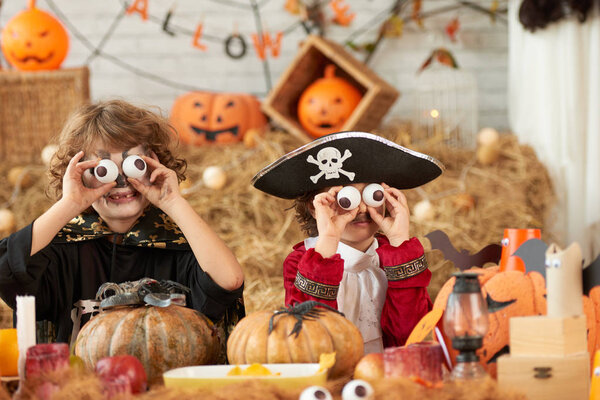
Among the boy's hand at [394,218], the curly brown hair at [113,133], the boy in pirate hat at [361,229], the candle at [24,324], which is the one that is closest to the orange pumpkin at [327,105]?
the curly brown hair at [113,133]

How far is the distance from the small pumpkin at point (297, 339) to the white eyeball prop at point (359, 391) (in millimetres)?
173

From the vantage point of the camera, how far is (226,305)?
175cm

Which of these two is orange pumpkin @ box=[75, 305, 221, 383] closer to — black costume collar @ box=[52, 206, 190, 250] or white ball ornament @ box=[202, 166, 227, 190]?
black costume collar @ box=[52, 206, 190, 250]

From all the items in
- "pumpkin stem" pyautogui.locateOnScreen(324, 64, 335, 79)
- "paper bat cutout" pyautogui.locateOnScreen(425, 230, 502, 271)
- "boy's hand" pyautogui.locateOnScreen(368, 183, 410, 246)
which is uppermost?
"pumpkin stem" pyautogui.locateOnScreen(324, 64, 335, 79)

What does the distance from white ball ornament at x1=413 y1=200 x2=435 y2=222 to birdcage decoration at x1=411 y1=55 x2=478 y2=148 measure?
891mm

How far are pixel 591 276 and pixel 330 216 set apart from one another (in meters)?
0.58

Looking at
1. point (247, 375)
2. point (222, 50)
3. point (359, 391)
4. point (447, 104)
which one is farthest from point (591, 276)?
point (222, 50)

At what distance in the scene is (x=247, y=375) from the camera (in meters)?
1.19

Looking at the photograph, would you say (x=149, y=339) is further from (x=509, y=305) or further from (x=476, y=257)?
(x=476, y=257)

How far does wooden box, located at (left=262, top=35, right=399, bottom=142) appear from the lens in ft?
13.4

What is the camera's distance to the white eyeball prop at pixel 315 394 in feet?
3.49

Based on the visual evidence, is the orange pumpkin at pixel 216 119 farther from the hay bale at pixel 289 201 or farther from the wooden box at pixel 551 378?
the wooden box at pixel 551 378

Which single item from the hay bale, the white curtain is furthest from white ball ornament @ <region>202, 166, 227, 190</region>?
the white curtain

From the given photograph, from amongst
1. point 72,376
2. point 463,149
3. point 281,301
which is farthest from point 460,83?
point 72,376
